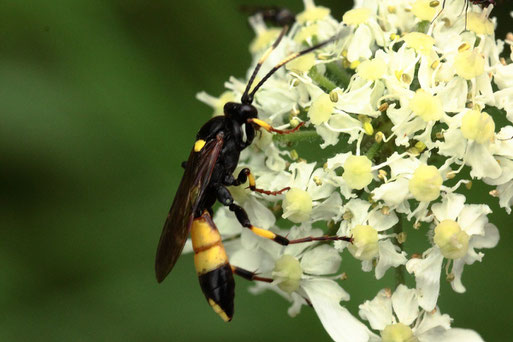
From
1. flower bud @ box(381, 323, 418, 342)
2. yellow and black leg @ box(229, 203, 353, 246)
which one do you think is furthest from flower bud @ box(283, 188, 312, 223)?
flower bud @ box(381, 323, 418, 342)

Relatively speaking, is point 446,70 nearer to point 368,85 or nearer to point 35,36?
point 368,85

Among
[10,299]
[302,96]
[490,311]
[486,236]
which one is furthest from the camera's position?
[10,299]

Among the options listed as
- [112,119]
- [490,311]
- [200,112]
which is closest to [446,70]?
[490,311]

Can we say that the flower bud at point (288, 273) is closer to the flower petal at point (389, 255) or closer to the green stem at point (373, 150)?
the flower petal at point (389, 255)

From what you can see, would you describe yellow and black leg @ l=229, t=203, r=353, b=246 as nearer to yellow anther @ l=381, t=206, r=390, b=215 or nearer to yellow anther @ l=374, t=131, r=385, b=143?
yellow anther @ l=381, t=206, r=390, b=215

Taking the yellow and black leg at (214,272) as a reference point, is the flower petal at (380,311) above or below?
below

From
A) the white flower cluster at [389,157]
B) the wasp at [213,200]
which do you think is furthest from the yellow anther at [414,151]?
the wasp at [213,200]

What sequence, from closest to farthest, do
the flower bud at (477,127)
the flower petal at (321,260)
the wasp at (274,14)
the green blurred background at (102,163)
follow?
the flower bud at (477,127), the flower petal at (321,260), the wasp at (274,14), the green blurred background at (102,163)
